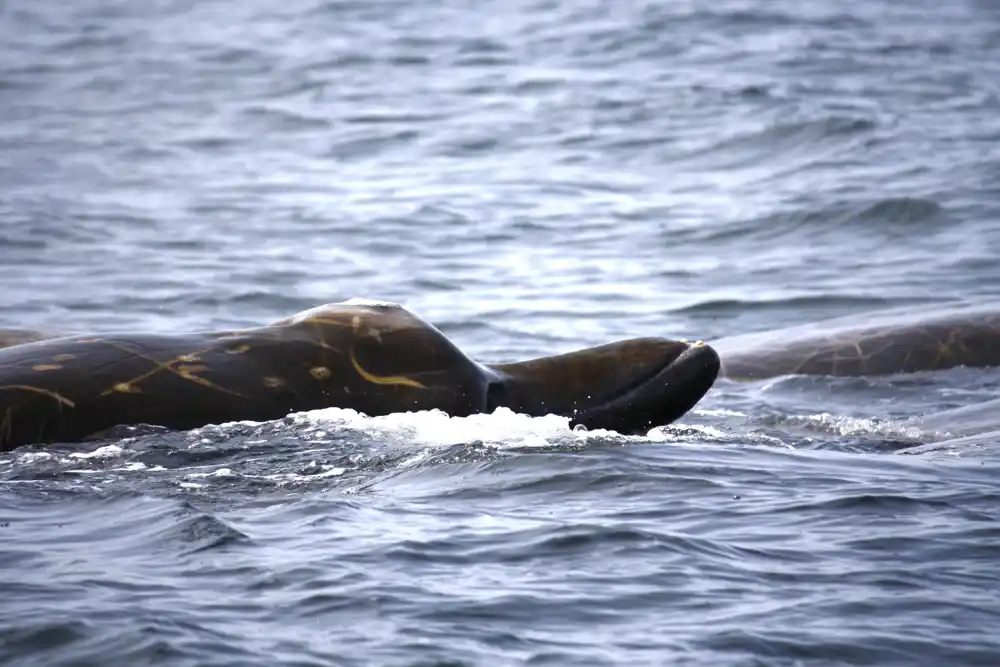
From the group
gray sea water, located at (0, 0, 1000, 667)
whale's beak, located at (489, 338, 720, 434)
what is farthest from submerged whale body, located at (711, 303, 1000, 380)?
whale's beak, located at (489, 338, 720, 434)

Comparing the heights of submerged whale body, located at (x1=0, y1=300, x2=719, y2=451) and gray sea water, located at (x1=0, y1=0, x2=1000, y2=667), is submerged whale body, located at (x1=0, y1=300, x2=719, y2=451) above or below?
above

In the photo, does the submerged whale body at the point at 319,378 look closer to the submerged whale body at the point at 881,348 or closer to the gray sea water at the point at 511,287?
the gray sea water at the point at 511,287

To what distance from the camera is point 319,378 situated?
8.12 metres

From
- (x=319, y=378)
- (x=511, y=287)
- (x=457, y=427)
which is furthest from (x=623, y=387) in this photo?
(x=511, y=287)

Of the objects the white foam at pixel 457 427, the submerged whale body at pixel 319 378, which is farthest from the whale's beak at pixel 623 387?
the white foam at pixel 457 427

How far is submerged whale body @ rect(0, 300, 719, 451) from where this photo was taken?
305 inches

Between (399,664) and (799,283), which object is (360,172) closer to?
(799,283)

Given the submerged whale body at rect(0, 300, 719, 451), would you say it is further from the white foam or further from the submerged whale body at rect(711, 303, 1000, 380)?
the submerged whale body at rect(711, 303, 1000, 380)

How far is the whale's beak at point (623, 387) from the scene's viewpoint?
8.29 meters

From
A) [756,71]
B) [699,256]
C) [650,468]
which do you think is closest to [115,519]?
[650,468]

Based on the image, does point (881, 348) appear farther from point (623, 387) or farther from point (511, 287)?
point (511, 287)

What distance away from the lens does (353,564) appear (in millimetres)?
6309

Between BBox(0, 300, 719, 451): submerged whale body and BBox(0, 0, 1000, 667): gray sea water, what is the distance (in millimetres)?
157

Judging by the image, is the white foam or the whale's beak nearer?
the white foam
